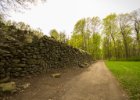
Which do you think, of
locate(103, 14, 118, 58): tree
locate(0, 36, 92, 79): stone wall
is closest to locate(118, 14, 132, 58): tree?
locate(103, 14, 118, 58): tree

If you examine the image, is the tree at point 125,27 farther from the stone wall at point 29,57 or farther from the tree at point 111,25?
the stone wall at point 29,57

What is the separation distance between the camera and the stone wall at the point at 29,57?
7.59m

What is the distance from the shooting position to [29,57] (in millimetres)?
8906

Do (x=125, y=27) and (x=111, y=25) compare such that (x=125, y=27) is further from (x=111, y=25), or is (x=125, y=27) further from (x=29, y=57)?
(x=29, y=57)

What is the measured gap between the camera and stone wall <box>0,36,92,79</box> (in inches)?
299

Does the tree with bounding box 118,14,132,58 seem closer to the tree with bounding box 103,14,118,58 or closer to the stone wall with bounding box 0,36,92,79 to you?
the tree with bounding box 103,14,118,58

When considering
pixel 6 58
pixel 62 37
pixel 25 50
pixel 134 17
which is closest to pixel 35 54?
pixel 25 50

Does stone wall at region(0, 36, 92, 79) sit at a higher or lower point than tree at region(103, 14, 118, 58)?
lower

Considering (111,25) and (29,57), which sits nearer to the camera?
(29,57)

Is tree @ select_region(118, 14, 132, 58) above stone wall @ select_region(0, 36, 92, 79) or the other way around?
above

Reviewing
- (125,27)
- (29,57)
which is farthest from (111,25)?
(29,57)

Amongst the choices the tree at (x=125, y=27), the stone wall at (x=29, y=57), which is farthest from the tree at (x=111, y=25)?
the stone wall at (x=29, y=57)

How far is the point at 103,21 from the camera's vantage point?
4031 cm

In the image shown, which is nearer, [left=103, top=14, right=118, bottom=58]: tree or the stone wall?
the stone wall
